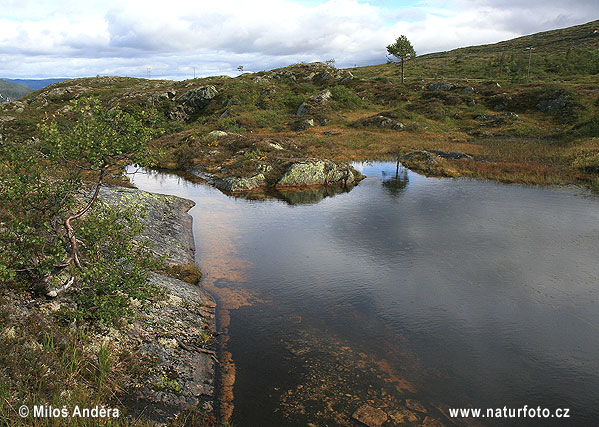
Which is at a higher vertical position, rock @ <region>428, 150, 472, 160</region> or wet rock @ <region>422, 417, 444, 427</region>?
rock @ <region>428, 150, 472, 160</region>

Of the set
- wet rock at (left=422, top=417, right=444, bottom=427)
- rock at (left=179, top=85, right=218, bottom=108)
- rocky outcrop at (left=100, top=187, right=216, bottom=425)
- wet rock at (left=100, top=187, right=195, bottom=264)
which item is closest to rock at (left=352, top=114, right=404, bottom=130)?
rock at (left=179, top=85, right=218, bottom=108)

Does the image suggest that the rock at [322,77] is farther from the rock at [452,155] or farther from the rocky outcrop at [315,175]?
the rocky outcrop at [315,175]

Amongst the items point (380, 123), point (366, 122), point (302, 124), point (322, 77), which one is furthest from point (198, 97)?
point (380, 123)

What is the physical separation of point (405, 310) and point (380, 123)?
59.9 meters

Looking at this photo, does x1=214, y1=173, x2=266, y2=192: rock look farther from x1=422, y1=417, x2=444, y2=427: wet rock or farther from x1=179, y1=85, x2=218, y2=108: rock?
x1=179, y1=85, x2=218, y2=108: rock

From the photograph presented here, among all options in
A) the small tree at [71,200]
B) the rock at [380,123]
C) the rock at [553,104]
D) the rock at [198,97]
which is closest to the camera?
the small tree at [71,200]

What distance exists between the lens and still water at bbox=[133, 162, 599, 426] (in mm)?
11578

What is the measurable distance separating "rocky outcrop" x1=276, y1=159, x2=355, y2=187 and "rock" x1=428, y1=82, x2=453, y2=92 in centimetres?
6193

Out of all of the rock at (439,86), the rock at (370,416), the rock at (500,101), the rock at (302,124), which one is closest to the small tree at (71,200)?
the rock at (370,416)

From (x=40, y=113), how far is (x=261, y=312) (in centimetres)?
9073

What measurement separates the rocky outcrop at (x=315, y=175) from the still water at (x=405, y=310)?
993 centimetres

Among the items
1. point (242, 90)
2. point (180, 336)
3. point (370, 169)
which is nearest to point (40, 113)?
point (242, 90)

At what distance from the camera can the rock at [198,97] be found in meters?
84.8

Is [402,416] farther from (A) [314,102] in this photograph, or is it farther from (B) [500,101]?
(B) [500,101]
